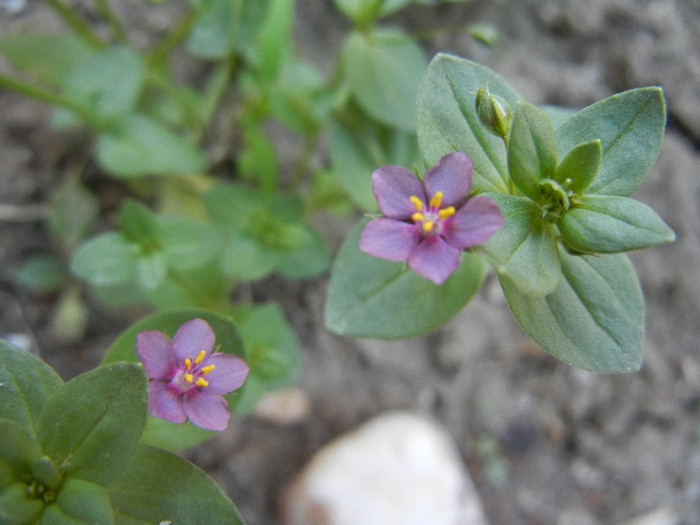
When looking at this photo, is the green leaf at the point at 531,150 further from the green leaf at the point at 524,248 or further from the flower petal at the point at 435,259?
the flower petal at the point at 435,259

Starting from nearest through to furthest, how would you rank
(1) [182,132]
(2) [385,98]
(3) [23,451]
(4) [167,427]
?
(3) [23,451], (4) [167,427], (2) [385,98], (1) [182,132]

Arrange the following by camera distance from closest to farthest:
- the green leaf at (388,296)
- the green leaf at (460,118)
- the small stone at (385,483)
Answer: the green leaf at (460,118)
the green leaf at (388,296)
the small stone at (385,483)

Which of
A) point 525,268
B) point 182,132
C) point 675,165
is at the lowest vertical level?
point 675,165

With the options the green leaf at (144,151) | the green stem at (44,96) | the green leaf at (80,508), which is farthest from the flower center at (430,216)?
the green stem at (44,96)

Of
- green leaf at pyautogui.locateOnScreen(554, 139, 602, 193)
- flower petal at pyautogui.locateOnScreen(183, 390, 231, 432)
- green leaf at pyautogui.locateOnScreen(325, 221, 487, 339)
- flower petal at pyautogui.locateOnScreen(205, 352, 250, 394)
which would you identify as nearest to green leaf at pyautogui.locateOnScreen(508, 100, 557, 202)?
green leaf at pyautogui.locateOnScreen(554, 139, 602, 193)

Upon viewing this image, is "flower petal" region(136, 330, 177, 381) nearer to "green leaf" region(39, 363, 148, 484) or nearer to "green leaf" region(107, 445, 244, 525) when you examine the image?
"green leaf" region(39, 363, 148, 484)

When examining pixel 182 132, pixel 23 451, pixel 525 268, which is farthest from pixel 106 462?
pixel 182 132

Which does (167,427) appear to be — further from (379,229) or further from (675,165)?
(675,165)
